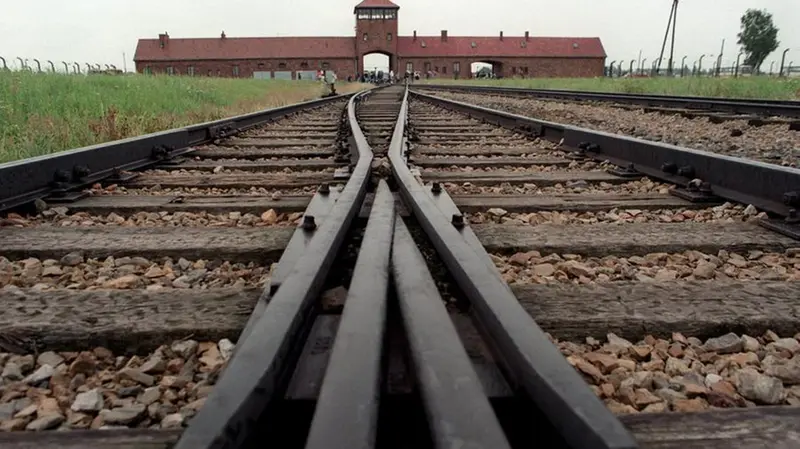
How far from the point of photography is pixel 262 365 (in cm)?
96

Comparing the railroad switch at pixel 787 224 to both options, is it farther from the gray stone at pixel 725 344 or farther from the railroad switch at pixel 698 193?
the gray stone at pixel 725 344

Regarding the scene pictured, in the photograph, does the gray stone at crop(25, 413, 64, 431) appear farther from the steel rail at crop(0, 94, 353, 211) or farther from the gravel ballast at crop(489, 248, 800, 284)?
the steel rail at crop(0, 94, 353, 211)

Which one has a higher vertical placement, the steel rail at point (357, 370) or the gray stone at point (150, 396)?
the steel rail at point (357, 370)

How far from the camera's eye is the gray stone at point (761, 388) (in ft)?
3.90

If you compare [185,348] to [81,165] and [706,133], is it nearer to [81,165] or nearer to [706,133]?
[81,165]

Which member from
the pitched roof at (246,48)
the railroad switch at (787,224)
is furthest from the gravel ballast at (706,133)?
the pitched roof at (246,48)

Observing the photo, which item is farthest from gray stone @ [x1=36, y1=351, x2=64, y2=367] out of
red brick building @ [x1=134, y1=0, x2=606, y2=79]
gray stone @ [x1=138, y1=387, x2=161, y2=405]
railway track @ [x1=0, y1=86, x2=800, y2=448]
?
red brick building @ [x1=134, y1=0, x2=606, y2=79]

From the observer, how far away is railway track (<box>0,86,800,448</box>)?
934 millimetres

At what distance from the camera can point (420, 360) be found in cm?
99

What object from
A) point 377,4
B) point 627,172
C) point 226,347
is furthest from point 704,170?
point 377,4

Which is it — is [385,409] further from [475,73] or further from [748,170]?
[475,73]

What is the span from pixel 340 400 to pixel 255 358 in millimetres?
201

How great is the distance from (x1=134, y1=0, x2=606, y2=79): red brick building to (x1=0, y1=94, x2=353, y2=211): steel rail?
6700 centimetres

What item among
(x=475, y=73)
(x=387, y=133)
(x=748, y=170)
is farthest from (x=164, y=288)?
(x=475, y=73)
